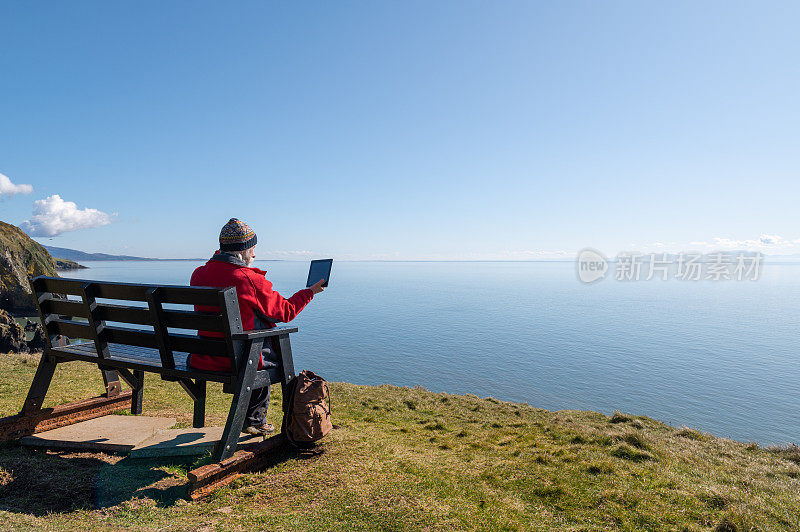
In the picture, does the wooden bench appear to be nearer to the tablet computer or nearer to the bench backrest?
the bench backrest

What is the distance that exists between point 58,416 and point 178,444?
2511mm

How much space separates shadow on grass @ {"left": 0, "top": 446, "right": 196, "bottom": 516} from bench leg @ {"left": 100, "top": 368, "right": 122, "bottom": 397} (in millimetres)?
1855

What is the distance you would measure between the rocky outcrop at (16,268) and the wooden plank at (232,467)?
9797cm

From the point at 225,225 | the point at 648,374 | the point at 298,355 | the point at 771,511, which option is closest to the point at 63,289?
the point at 225,225

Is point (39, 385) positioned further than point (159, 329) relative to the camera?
Yes

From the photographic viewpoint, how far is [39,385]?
6355mm

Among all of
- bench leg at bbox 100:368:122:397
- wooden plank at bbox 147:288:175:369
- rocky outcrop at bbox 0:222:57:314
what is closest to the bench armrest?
wooden plank at bbox 147:288:175:369

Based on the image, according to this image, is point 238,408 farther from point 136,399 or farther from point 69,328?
point 136,399

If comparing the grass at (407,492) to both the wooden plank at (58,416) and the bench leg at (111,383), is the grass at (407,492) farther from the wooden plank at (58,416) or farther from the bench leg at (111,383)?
the bench leg at (111,383)

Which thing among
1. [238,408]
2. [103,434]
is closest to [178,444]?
[103,434]

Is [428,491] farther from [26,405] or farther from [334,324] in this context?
[334,324]

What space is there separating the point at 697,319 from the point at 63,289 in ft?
584

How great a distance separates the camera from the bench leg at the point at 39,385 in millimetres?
6316

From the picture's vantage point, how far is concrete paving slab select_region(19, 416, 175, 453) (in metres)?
5.95
